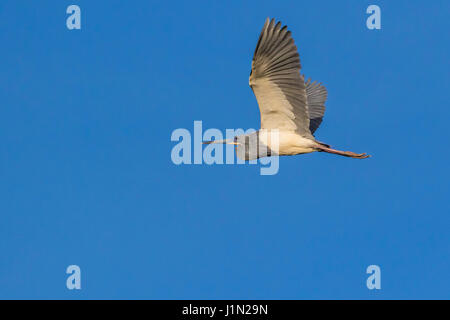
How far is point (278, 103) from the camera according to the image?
12.6 metres

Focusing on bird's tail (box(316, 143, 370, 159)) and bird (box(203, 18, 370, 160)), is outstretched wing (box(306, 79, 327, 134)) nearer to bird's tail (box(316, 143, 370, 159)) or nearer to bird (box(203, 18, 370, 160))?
bird's tail (box(316, 143, 370, 159))

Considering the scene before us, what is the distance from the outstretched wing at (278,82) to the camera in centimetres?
1159

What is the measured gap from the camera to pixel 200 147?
13.9 metres

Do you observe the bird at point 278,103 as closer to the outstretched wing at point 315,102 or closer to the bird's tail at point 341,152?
the bird's tail at point 341,152

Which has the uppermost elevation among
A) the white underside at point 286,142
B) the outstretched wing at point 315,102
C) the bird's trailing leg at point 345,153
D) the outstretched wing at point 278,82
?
the outstretched wing at point 315,102

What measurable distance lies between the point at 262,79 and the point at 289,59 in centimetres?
71

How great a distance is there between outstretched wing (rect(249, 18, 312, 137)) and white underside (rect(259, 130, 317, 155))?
0.12m

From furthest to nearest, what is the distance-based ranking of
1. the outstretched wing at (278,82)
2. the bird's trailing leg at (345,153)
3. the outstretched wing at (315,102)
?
the outstretched wing at (315,102) → the bird's trailing leg at (345,153) → the outstretched wing at (278,82)

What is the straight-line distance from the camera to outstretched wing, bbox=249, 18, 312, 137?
11594 mm

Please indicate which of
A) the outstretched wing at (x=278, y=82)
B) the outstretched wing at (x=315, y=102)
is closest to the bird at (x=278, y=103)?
the outstretched wing at (x=278, y=82)

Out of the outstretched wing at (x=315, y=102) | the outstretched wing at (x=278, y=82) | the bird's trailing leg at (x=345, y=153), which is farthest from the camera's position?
the outstretched wing at (x=315, y=102)

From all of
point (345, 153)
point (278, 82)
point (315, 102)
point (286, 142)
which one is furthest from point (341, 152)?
point (315, 102)

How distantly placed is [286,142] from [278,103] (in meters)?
0.88

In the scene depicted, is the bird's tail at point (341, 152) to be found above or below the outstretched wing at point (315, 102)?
below
